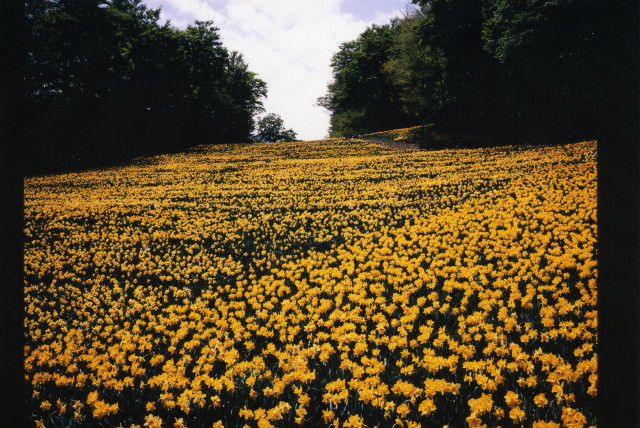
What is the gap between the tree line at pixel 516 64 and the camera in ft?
59.2

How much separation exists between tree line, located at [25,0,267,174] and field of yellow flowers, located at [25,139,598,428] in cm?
1568

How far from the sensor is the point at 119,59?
115 ft

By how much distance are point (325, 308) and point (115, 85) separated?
38.3 meters

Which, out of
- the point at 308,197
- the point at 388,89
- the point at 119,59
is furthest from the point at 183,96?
the point at 308,197

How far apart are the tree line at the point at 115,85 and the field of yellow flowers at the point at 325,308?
15.7m

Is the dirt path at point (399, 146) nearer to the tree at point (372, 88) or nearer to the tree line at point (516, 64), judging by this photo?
the tree line at point (516, 64)

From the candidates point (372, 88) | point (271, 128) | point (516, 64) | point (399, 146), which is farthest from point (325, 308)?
point (271, 128)

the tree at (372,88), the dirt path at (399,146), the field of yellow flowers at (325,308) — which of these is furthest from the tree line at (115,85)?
the dirt path at (399,146)

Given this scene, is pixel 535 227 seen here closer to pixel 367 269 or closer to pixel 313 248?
pixel 367 269

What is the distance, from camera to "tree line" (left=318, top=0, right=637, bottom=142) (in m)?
18.0

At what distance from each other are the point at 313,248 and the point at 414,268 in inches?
95.1

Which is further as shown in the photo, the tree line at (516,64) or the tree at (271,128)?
the tree at (271,128)

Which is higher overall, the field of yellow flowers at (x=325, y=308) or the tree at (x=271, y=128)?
the tree at (x=271, y=128)

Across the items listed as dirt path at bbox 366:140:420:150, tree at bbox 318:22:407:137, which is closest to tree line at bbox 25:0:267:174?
tree at bbox 318:22:407:137
